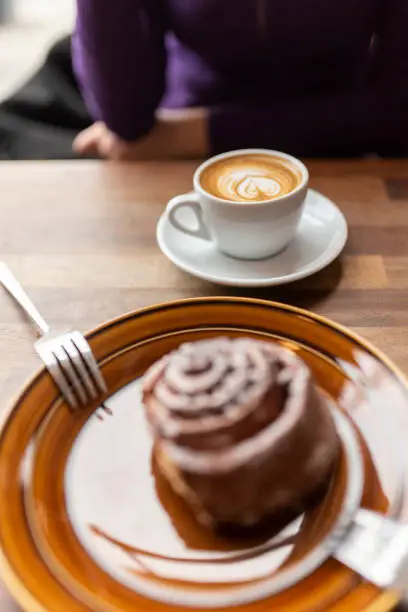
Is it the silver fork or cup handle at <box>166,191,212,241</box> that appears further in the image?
cup handle at <box>166,191,212,241</box>

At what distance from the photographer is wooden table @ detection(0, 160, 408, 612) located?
0.60 metres

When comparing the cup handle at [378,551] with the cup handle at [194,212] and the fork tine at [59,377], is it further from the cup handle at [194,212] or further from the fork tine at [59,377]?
the cup handle at [194,212]

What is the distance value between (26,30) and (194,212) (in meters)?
2.10

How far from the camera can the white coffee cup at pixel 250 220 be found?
0.63m

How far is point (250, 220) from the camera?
629 mm

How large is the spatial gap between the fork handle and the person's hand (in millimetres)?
358

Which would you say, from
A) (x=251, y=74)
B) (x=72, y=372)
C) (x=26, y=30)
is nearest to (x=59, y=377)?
(x=72, y=372)

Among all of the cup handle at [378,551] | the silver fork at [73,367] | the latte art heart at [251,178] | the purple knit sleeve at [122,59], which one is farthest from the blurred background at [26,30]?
the cup handle at [378,551]

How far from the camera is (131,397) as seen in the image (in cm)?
50

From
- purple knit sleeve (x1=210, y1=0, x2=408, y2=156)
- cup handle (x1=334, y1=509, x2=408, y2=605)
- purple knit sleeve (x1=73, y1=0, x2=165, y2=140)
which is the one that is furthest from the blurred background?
cup handle (x1=334, y1=509, x2=408, y2=605)

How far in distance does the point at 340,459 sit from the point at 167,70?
0.83m

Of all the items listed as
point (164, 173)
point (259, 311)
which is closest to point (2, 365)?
point (259, 311)

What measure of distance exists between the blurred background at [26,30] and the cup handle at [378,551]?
2000 mm

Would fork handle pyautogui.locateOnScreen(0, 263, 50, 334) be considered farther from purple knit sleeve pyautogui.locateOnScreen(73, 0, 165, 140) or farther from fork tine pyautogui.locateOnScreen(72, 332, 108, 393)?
purple knit sleeve pyautogui.locateOnScreen(73, 0, 165, 140)
